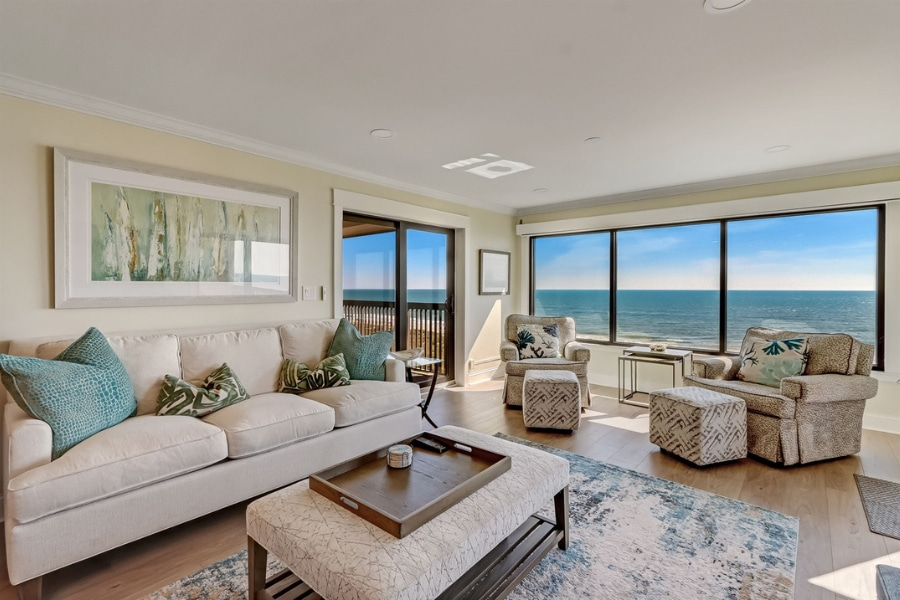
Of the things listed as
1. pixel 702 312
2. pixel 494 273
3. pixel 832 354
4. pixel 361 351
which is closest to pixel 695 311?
pixel 702 312

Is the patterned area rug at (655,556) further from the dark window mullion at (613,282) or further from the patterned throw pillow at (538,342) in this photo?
the dark window mullion at (613,282)

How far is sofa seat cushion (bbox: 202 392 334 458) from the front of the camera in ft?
7.24

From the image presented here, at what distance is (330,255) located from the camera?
3.81 m

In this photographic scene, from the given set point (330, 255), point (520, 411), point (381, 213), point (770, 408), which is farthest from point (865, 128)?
point (330, 255)

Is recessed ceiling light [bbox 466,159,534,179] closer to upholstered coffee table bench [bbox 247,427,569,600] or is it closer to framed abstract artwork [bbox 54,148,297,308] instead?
framed abstract artwork [bbox 54,148,297,308]

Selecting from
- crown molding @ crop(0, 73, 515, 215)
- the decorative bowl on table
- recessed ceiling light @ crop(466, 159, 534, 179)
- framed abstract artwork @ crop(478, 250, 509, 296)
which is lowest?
the decorative bowl on table

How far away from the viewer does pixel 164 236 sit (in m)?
2.81

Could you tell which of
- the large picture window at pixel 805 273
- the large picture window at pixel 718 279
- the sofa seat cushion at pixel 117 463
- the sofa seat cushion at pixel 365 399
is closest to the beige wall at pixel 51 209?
the sofa seat cushion at pixel 117 463

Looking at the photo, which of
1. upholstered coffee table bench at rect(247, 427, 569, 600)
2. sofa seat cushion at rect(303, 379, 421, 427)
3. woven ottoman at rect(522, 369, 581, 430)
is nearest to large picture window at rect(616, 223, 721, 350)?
woven ottoman at rect(522, 369, 581, 430)

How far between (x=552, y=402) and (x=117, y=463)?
2930mm

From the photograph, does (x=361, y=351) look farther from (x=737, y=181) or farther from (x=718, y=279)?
(x=737, y=181)

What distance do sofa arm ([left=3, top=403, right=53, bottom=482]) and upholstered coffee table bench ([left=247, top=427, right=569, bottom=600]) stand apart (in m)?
0.97

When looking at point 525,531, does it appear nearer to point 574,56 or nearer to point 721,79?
point 574,56

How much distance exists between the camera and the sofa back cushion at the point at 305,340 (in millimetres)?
3192
